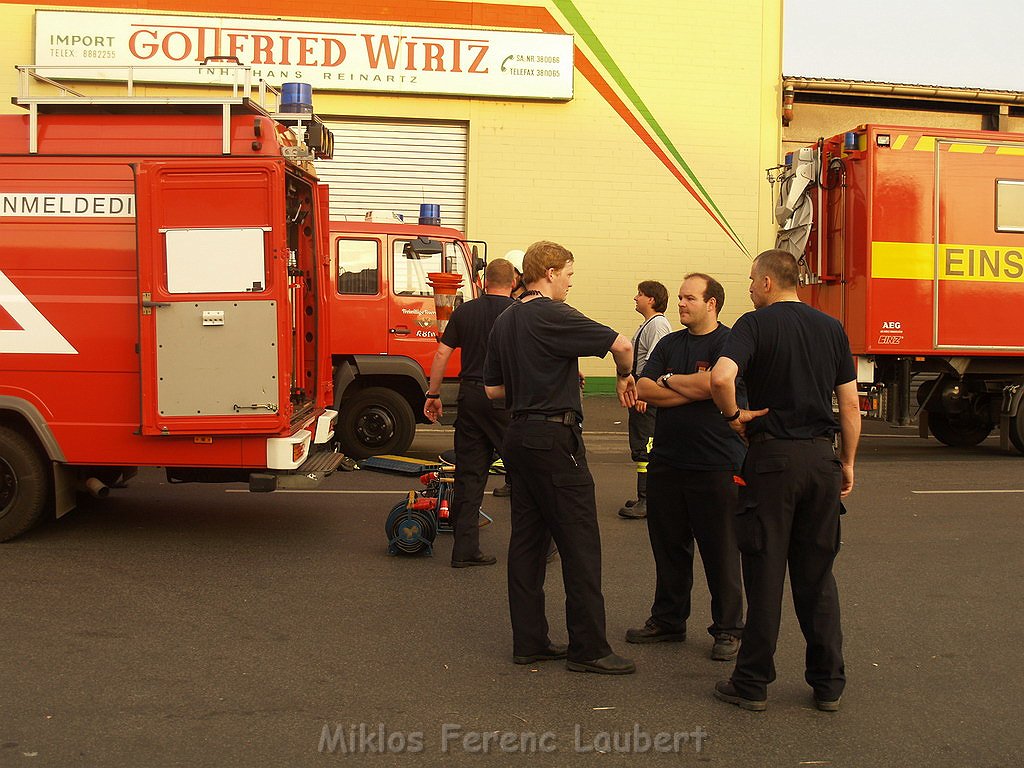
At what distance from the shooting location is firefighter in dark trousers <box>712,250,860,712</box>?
4867 millimetres

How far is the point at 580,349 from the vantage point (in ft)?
17.7

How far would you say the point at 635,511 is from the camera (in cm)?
930

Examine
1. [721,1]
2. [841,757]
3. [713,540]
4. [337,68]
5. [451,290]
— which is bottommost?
[841,757]

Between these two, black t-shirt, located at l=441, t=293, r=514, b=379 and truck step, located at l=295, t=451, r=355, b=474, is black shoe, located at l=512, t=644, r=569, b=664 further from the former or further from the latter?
truck step, located at l=295, t=451, r=355, b=474

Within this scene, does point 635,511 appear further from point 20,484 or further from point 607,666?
point 20,484

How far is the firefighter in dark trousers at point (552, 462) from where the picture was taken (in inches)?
211

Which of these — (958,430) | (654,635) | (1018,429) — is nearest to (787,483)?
(654,635)

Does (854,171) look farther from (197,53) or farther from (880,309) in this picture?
(197,53)

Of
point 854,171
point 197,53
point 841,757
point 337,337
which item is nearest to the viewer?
point 841,757

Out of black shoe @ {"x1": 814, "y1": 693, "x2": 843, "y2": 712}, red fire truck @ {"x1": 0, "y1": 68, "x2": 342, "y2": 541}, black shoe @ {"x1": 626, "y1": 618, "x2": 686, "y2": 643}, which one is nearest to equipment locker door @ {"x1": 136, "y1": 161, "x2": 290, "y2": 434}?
red fire truck @ {"x1": 0, "y1": 68, "x2": 342, "y2": 541}

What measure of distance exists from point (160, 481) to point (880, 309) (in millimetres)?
7670

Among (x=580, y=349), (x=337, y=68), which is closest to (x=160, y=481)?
(x=580, y=349)

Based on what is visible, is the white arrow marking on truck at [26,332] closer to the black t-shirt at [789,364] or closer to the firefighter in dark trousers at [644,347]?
the firefighter in dark trousers at [644,347]

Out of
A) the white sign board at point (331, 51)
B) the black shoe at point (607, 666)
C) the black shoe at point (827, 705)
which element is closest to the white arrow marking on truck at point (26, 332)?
the black shoe at point (607, 666)
